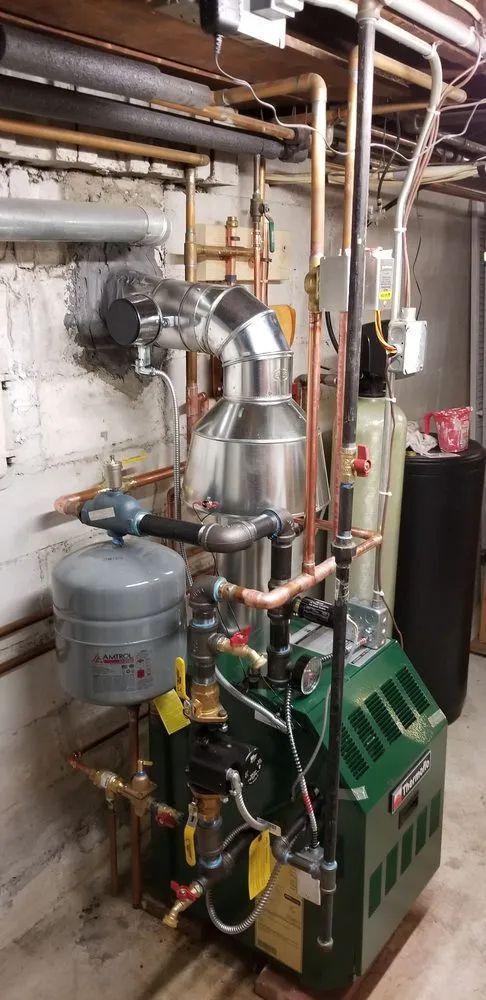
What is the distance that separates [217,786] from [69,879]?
0.87 metres

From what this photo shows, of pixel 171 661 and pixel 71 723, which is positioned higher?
pixel 171 661

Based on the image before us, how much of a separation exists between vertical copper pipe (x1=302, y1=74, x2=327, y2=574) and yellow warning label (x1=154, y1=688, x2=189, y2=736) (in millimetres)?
469

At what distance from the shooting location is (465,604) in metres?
2.94

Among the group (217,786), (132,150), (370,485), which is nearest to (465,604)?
(370,485)

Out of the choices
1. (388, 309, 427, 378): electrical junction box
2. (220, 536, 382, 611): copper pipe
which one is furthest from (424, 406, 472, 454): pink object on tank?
(220, 536, 382, 611): copper pipe

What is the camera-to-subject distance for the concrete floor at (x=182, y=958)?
1.88m

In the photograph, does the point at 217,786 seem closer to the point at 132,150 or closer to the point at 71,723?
the point at 71,723

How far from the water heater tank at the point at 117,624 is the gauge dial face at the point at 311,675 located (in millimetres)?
290

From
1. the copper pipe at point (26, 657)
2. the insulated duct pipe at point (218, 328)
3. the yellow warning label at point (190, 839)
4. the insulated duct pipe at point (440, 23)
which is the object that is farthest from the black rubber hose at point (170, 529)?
the insulated duct pipe at point (440, 23)

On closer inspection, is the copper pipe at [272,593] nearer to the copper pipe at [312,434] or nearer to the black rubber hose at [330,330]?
the copper pipe at [312,434]

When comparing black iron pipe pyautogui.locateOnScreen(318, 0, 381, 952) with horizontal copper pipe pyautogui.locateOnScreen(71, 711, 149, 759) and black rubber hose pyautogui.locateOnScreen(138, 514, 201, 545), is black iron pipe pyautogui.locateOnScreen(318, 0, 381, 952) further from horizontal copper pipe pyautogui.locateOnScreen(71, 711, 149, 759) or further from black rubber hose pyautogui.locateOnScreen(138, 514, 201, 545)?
horizontal copper pipe pyautogui.locateOnScreen(71, 711, 149, 759)

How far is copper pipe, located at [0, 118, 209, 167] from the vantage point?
158 centimetres

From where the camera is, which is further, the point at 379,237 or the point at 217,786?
the point at 379,237

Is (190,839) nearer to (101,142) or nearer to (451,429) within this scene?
(101,142)
